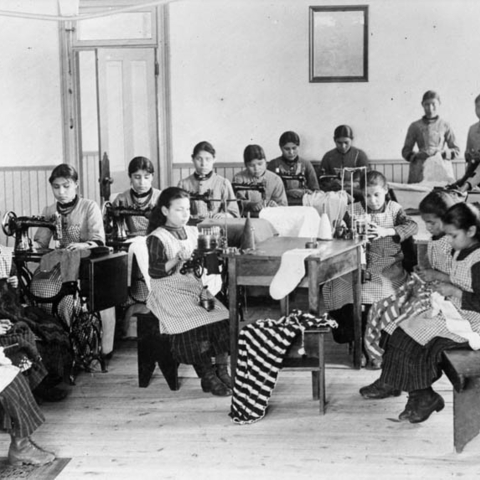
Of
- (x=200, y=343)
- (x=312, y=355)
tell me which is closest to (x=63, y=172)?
(x=200, y=343)

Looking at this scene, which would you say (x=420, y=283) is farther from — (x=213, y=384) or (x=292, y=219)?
(x=292, y=219)

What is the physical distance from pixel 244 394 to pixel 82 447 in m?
0.82

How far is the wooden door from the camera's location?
29.6 feet

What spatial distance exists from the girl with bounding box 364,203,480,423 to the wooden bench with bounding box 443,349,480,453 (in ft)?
0.77

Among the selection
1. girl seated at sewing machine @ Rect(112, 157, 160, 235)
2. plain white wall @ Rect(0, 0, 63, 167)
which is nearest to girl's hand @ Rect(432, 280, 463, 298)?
girl seated at sewing machine @ Rect(112, 157, 160, 235)

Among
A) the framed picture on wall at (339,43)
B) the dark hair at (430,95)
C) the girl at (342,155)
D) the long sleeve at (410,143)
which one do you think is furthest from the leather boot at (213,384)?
the framed picture on wall at (339,43)

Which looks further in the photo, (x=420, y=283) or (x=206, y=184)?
(x=206, y=184)

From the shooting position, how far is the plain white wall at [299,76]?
8.71 metres

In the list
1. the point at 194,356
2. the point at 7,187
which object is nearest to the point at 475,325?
the point at 194,356

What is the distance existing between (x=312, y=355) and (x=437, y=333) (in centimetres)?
65

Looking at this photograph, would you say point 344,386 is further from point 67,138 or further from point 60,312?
point 67,138

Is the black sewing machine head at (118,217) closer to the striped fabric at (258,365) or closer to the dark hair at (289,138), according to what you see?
the striped fabric at (258,365)

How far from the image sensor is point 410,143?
27.1 feet

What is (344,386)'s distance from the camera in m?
4.88
